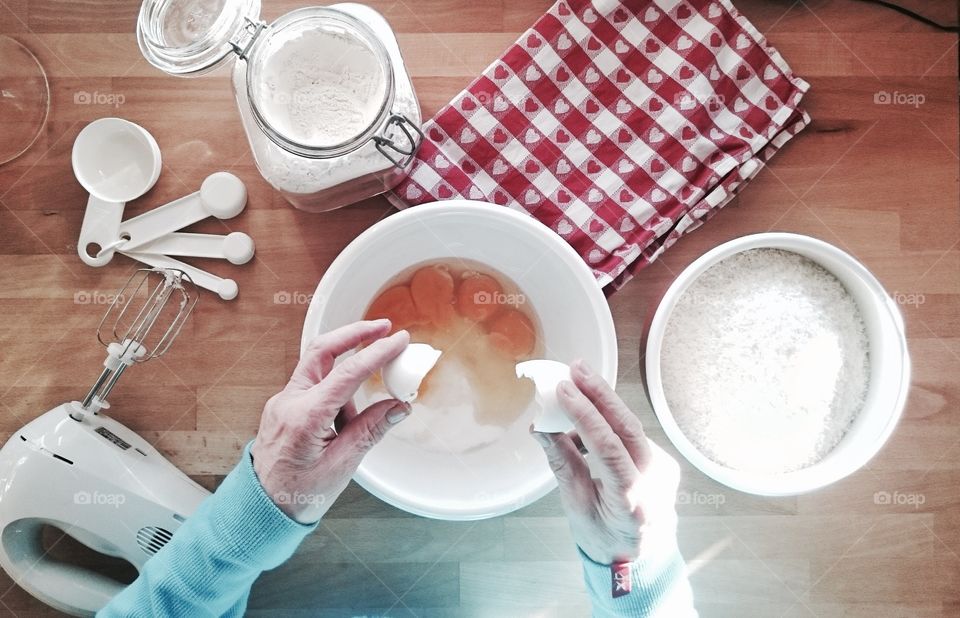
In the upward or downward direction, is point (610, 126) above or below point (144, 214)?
above

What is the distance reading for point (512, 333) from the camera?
0.80 meters

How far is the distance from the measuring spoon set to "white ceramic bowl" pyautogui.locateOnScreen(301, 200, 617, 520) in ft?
0.52

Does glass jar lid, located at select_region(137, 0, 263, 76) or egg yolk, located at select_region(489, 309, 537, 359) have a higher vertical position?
glass jar lid, located at select_region(137, 0, 263, 76)

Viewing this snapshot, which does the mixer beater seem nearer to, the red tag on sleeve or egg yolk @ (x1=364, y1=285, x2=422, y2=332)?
egg yolk @ (x1=364, y1=285, x2=422, y2=332)

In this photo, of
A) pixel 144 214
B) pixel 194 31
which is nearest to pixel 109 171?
pixel 144 214

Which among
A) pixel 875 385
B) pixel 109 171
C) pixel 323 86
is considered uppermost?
pixel 323 86

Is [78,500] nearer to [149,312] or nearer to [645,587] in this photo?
[149,312]

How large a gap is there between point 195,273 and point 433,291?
28cm

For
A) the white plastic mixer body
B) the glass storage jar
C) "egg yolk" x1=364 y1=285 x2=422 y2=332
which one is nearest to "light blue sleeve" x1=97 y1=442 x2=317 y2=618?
the white plastic mixer body

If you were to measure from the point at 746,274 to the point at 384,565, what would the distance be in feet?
1.79

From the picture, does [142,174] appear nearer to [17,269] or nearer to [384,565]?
[17,269]

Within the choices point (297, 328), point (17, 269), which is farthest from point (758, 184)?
point (17, 269)

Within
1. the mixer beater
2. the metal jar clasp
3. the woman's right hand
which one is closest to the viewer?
the woman's right hand

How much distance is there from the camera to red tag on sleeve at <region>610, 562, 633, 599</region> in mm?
686
